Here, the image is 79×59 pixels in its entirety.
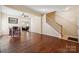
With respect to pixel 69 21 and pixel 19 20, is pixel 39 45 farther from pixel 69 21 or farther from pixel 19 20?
pixel 69 21

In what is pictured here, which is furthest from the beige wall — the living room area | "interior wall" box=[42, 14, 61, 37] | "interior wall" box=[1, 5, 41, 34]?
"interior wall" box=[1, 5, 41, 34]

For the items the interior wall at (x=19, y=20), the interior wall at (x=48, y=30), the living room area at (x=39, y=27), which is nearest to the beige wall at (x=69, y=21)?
the living room area at (x=39, y=27)

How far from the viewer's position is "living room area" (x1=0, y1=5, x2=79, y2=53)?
2.14 m

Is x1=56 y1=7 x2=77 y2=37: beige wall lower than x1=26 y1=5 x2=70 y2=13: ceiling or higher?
lower

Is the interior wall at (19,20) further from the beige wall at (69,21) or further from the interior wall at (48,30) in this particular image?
the beige wall at (69,21)

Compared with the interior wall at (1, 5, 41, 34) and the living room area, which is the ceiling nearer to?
the living room area

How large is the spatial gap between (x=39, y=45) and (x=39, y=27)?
316mm

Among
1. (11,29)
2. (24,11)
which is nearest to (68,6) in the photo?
(24,11)

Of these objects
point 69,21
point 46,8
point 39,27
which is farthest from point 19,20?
point 69,21

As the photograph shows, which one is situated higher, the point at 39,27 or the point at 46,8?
the point at 46,8

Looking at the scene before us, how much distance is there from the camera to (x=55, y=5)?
217 centimetres

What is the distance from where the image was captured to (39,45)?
84.8 inches

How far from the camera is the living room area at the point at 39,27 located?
7.03 feet
